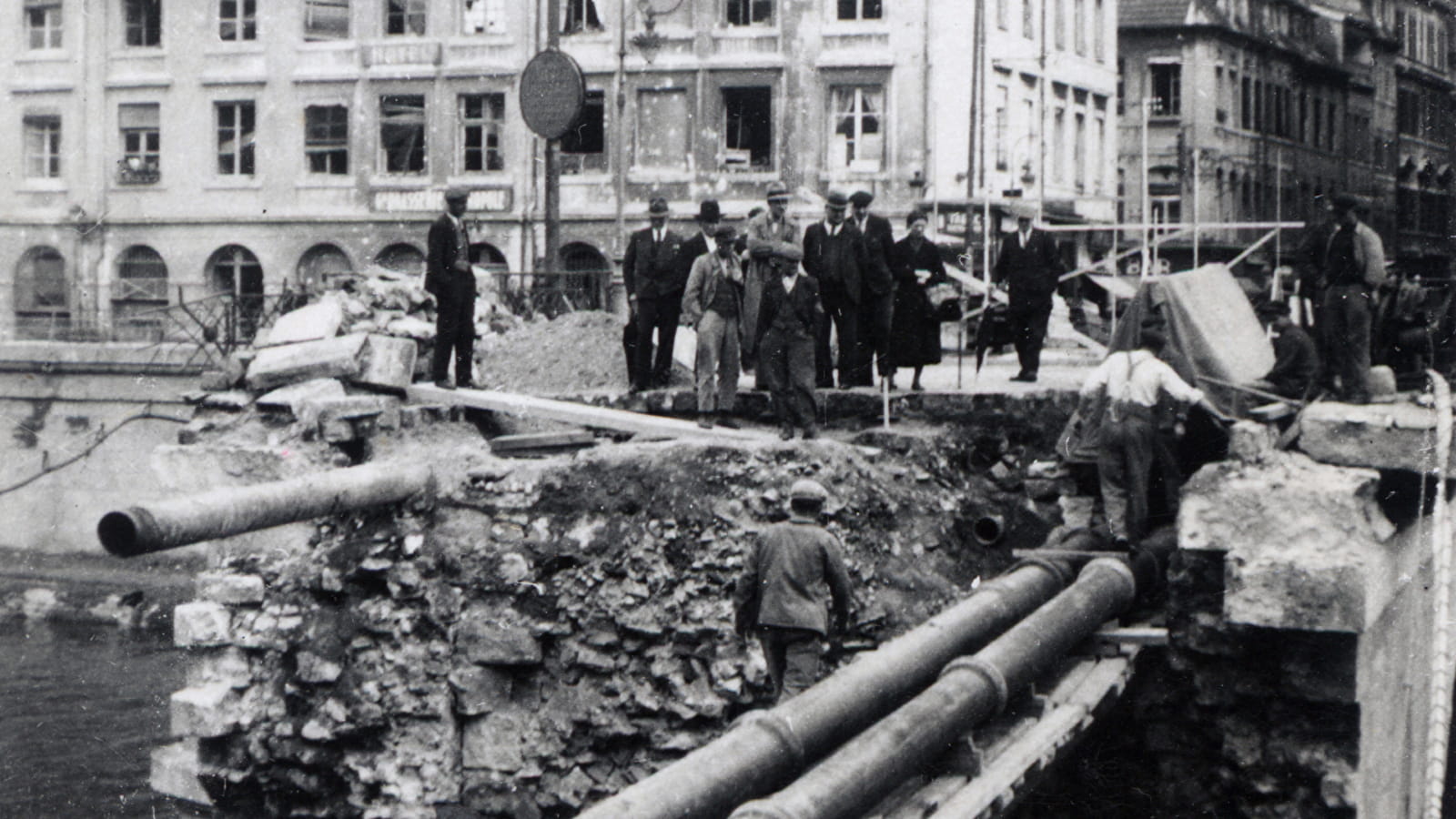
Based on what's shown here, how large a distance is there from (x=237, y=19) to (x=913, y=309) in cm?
3129

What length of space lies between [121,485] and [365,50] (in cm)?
1382

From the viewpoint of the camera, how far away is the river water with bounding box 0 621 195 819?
65.8 ft

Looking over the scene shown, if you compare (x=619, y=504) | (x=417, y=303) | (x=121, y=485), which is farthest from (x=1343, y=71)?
(x=619, y=504)

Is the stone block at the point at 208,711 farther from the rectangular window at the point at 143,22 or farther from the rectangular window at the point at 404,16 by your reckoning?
the rectangular window at the point at 143,22

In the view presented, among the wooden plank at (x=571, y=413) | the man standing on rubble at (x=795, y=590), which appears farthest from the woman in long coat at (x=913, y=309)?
the man standing on rubble at (x=795, y=590)

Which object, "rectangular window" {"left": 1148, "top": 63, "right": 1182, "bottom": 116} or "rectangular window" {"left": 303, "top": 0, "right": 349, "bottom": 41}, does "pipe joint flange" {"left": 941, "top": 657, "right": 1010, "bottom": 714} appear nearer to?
"rectangular window" {"left": 303, "top": 0, "right": 349, "bottom": 41}

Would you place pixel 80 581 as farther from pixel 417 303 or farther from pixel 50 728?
pixel 417 303

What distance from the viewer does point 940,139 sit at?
1582 inches

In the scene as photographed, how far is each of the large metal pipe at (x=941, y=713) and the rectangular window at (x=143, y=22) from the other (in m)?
38.9

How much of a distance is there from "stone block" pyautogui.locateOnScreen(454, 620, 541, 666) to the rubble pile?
0.05 ft

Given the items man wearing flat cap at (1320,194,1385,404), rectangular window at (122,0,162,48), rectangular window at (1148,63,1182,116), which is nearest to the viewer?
man wearing flat cap at (1320,194,1385,404)

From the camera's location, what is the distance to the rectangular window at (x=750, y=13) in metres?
40.8

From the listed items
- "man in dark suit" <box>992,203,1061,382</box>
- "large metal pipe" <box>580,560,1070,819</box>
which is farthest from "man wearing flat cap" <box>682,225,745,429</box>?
"large metal pipe" <box>580,560,1070,819</box>

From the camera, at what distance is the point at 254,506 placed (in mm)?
13047
